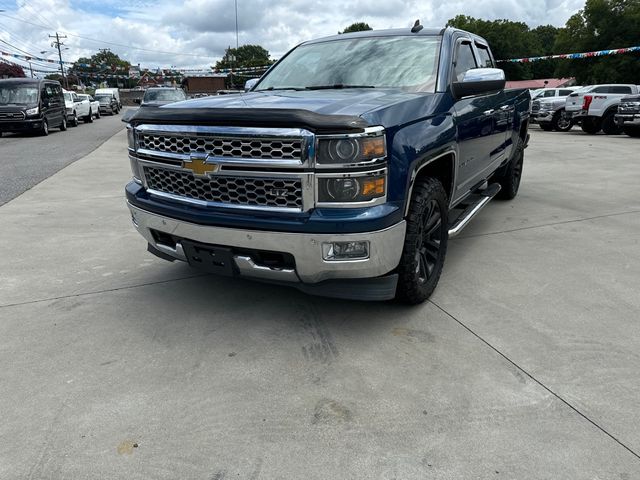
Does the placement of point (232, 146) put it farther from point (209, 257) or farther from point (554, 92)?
point (554, 92)

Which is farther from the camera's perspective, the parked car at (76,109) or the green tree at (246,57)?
the green tree at (246,57)

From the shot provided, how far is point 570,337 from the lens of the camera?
3.04m

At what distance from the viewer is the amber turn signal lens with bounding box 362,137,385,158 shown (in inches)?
102

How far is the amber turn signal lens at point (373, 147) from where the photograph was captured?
8.50 feet

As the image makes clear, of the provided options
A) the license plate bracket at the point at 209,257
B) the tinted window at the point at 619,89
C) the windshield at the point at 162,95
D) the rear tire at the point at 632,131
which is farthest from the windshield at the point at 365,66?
the tinted window at the point at 619,89

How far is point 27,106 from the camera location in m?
16.3

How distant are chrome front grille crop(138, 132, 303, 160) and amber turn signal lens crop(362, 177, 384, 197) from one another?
366mm

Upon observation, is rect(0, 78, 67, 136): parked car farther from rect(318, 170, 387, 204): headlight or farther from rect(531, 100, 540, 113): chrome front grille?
rect(531, 100, 540, 113): chrome front grille

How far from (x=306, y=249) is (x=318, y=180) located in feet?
1.21

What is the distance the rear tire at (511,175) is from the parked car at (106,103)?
1337 inches

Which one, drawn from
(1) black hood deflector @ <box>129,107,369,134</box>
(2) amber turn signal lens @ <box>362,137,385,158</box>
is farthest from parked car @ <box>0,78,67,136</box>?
(2) amber turn signal lens @ <box>362,137,385,158</box>

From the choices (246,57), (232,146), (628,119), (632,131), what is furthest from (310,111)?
(246,57)

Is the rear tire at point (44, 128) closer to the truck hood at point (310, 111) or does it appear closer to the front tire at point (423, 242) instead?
the truck hood at point (310, 111)

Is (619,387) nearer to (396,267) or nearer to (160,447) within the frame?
(396,267)
